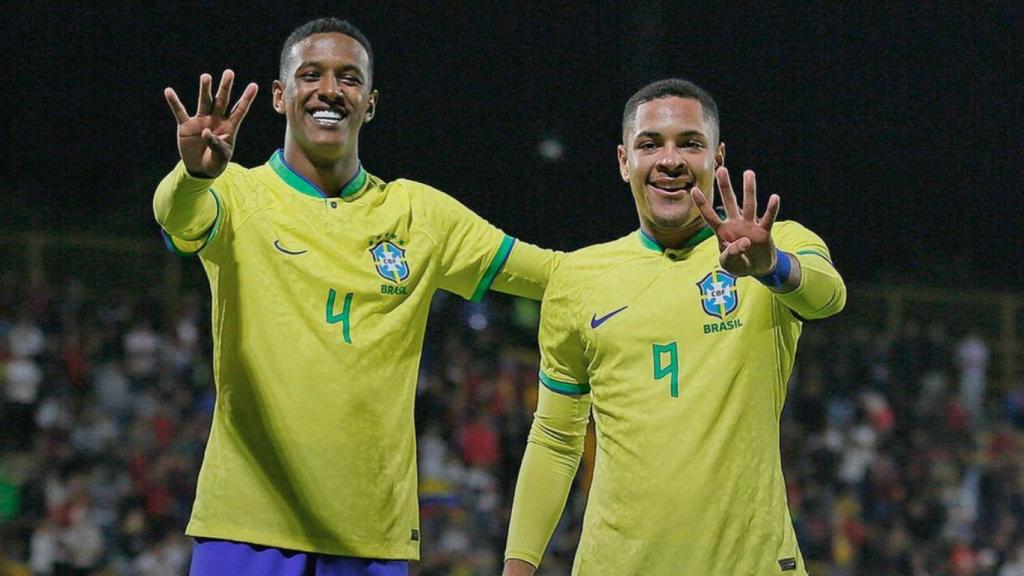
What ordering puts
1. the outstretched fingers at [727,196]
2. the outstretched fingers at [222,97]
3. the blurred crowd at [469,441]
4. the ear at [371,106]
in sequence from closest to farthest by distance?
the outstretched fingers at [727,196] → the outstretched fingers at [222,97] → the ear at [371,106] → the blurred crowd at [469,441]

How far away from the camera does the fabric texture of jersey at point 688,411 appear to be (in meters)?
3.82

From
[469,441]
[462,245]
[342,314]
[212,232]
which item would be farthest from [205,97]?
[469,441]

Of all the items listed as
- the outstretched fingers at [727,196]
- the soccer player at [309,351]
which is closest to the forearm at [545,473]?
the soccer player at [309,351]

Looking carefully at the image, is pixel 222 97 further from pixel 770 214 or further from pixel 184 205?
pixel 770 214

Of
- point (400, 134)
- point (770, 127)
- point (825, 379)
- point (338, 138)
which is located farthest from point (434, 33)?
point (338, 138)

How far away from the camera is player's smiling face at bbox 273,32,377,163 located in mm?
4090

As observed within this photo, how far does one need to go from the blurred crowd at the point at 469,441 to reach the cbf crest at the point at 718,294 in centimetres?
605

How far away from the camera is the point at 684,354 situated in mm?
3930

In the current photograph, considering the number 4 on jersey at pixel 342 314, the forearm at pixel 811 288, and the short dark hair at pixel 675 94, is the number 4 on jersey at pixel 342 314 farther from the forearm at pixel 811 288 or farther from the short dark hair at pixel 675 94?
the forearm at pixel 811 288

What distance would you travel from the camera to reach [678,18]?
19.8 meters

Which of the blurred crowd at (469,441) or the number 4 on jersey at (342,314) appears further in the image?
the blurred crowd at (469,441)

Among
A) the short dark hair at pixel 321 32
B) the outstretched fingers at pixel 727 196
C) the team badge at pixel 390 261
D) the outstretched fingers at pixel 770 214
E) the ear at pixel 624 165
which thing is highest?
the short dark hair at pixel 321 32

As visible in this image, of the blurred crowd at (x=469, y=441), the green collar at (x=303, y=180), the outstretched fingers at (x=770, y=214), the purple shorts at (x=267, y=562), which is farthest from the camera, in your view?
the blurred crowd at (x=469, y=441)

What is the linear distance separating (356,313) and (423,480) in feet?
22.9
